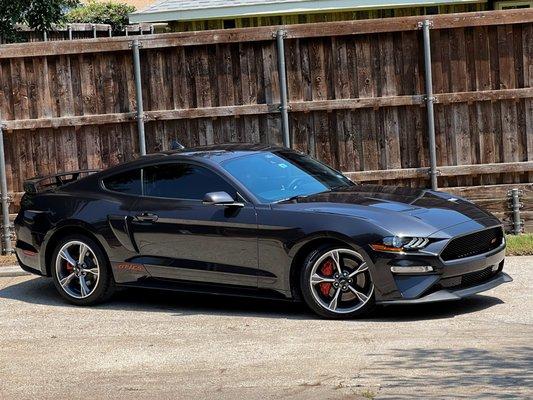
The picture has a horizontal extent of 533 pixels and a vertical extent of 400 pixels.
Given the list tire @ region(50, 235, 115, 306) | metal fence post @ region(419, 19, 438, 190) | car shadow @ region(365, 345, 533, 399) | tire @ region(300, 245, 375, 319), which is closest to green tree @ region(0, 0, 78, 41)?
metal fence post @ region(419, 19, 438, 190)

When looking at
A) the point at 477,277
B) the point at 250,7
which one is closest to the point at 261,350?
the point at 477,277

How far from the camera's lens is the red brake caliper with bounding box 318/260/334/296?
32.3 feet

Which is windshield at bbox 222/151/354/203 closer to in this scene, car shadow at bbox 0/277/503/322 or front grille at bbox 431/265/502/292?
car shadow at bbox 0/277/503/322

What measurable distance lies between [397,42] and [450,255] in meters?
5.09

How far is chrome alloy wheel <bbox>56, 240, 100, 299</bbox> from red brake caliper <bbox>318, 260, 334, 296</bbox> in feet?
7.80

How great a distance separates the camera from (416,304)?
10.4 m

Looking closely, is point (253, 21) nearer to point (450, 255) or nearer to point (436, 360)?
point (450, 255)

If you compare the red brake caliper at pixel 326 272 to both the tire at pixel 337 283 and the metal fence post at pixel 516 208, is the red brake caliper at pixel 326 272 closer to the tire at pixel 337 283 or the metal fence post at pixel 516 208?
the tire at pixel 337 283

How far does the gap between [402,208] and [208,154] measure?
6.77 ft

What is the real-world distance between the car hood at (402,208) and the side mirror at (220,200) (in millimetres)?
544

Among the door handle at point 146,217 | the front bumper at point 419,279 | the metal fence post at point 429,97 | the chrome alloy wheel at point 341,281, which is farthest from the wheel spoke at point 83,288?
the metal fence post at point 429,97

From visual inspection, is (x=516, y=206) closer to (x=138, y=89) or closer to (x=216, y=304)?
(x=216, y=304)

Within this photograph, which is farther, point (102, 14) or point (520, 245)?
point (102, 14)

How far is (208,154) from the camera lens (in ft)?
36.3
